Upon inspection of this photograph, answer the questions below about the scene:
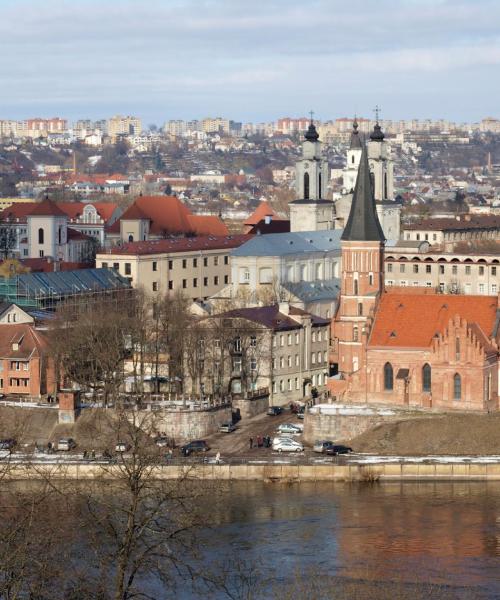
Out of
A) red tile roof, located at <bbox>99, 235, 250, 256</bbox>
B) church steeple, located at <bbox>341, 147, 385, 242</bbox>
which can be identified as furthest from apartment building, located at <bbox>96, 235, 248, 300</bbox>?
church steeple, located at <bbox>341, 147, 385, 242</bbox>

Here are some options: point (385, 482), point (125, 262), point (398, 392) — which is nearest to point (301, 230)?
point (125, 262)

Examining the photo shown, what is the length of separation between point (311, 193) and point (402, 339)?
36636 millimetres

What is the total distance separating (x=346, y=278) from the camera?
75.3 metres

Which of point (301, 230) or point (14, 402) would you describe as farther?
point (301, 230)

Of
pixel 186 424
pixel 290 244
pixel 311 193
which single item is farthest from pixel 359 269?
pixel 311 193

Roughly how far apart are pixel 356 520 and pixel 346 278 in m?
18.4

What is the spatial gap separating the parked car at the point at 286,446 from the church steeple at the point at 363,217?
387 inches

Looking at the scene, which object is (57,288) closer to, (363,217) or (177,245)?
(177,245)

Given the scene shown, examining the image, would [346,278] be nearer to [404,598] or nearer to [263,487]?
[263,487]

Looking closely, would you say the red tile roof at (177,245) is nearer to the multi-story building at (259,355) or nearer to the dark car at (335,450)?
the multi-story building at (259,355)

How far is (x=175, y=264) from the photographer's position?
102438 mm

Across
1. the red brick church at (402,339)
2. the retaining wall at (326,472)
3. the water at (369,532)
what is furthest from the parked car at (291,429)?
the water at (369,532)

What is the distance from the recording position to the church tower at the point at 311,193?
106 meters

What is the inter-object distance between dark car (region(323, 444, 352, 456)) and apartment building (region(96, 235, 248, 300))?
1175 inches
